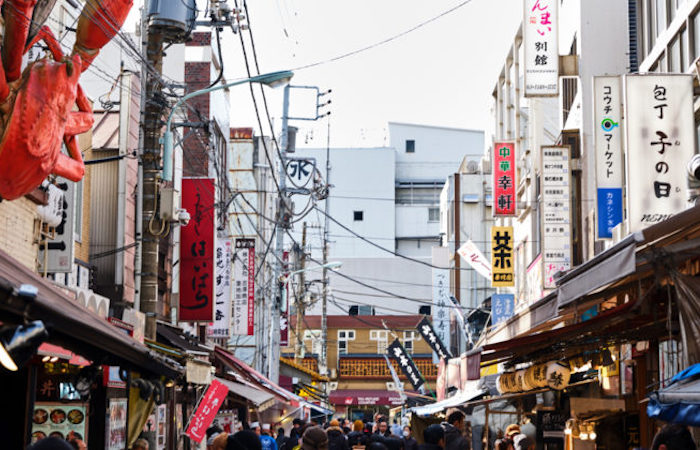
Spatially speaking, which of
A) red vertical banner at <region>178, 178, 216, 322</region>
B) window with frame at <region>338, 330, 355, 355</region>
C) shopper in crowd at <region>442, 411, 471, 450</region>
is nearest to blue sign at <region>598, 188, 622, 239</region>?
shopper in crowd at <region>442, 411, 471, 450</region>

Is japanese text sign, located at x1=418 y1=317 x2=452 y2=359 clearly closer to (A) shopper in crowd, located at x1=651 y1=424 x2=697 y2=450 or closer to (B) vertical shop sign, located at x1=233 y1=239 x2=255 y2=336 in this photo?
(B) vertical shop sign, located at x1=233 y1=239 x2=255 y2=336

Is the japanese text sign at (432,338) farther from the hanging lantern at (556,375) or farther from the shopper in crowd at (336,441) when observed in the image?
the shopper in crowd at (336,441)

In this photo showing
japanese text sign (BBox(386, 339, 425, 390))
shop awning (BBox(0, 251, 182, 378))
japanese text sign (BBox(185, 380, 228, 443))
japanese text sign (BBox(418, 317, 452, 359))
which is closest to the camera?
shop awning (BBox(0, 251, 182, 378))

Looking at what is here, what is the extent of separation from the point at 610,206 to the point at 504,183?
16195 mm

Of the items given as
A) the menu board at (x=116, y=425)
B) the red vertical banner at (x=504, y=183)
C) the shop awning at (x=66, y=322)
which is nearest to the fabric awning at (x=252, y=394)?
the menu board at (x=116, y=425)

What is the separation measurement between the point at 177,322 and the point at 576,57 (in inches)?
500

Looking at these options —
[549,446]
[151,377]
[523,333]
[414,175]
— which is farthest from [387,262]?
[151,377]

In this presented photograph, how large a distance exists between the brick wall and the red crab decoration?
89cm

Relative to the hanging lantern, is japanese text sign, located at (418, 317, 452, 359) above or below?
above

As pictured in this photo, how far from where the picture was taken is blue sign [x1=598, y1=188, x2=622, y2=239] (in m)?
21.1

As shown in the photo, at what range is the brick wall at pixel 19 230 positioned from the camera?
14.8 metres

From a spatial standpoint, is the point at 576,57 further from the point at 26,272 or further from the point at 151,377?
the point at 26,272

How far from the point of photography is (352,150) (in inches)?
3332

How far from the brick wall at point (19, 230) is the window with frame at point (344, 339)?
5603 centimetres
